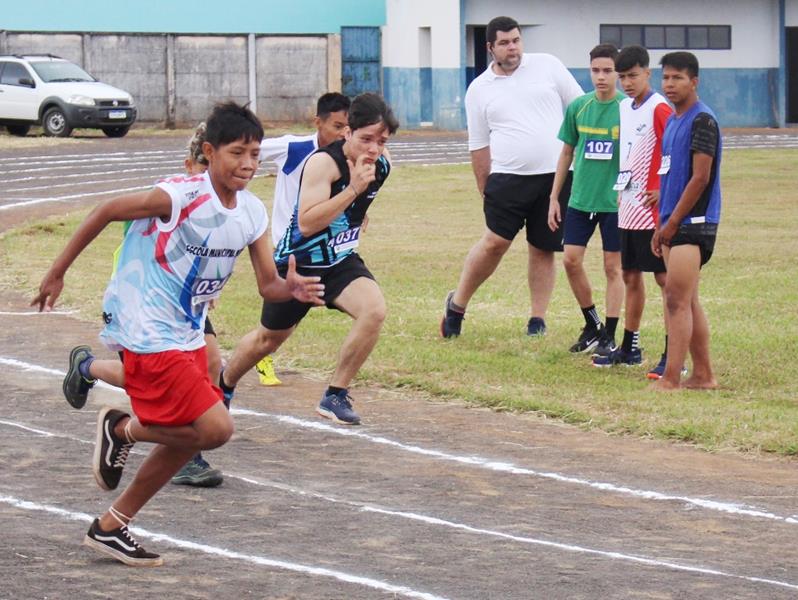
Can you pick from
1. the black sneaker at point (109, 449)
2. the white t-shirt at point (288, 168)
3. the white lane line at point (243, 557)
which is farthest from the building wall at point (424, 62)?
the black sneaker at point (109, 449)

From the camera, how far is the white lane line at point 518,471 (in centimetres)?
738

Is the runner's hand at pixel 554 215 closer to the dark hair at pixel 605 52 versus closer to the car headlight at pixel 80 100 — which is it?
the dark hair at pixel 605 52

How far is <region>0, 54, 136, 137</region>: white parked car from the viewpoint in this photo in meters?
36.2

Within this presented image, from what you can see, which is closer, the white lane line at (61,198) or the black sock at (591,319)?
the black sock at (591,319)

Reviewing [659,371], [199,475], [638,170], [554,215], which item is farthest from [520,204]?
[199,475]

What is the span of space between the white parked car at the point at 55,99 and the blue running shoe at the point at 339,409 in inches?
1107

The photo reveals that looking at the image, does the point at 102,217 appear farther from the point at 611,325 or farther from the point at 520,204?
the point at 520,204

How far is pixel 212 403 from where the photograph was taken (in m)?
6.35

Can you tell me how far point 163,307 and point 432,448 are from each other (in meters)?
2.57

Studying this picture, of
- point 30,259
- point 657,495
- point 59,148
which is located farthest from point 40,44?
point 657,495

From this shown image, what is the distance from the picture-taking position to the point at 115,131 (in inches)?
1516

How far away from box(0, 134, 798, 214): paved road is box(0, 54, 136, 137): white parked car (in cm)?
60

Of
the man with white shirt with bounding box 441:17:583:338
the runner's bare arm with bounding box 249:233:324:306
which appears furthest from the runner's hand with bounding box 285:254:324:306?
the man with white shirt with bounding box 441:17:583:338

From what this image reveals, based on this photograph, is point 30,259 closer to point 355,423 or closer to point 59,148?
point 355,423
